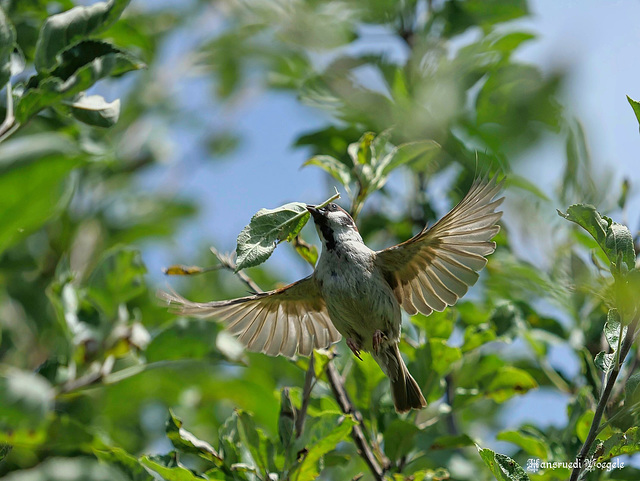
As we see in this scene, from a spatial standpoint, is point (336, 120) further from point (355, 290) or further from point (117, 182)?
point (117, 182)

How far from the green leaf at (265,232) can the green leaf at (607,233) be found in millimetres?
759

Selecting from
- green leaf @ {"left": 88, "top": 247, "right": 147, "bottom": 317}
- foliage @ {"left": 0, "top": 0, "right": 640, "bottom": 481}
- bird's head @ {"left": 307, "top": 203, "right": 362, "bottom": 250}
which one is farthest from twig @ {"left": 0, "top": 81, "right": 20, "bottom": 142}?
bird's head @ {"left": 307, "top": 203, "right": 362, "bottom": 250}

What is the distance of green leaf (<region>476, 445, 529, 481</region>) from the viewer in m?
1.93

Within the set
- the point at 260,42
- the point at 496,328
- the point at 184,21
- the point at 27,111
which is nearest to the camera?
the point at 27,111

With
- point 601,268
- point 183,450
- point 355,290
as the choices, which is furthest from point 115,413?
point 601,268

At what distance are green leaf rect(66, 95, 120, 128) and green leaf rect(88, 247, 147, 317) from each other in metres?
0.80

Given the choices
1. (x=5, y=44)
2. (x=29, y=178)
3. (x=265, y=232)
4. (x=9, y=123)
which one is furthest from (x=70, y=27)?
(x=265, y=232)

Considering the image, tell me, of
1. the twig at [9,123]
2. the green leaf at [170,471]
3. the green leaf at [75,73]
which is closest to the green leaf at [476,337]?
the green leaf at [170,471]

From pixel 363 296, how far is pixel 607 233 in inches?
45.9

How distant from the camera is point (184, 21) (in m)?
5.51

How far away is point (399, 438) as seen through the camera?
8.68ft

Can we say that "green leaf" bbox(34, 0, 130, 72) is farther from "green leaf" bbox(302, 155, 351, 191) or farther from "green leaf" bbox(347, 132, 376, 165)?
"green leaf" bbox(347, 132, 376, 165)

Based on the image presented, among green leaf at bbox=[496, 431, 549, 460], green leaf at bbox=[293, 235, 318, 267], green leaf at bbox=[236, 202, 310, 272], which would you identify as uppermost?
green leaf at bbox=[236, 202, 310, 272]

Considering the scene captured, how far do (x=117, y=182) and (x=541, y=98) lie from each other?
4172 mm
